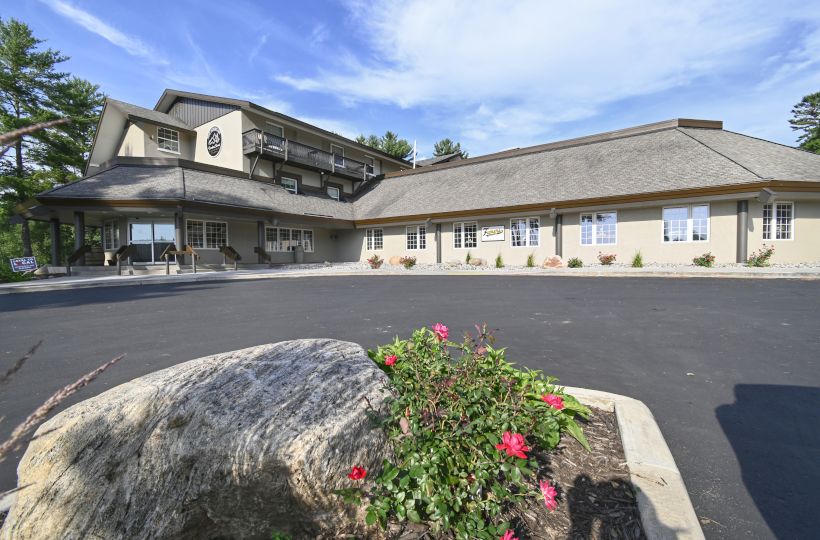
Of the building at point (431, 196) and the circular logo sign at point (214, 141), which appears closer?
the building at point (431, 196)

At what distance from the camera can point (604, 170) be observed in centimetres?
1812

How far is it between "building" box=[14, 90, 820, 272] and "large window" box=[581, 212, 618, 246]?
0.06 m

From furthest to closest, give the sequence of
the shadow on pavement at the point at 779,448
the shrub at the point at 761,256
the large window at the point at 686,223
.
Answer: the large window at the point at 686,223, the shrub at the point at 761,256, the shadow on pavement at the point at 779,448

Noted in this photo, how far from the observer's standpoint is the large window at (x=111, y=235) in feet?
61.6

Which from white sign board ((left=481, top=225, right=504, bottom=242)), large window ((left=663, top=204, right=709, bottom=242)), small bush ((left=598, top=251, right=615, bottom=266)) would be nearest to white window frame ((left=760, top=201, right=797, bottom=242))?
large window ((left=663, top=204, right=709, bottom=242))

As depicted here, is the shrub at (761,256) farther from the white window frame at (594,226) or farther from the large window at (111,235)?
the large window at (111,235)

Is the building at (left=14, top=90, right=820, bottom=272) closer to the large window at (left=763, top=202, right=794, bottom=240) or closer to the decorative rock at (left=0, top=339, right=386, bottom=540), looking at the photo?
the large window at (left=763, top=202, right=794, bottom=240)

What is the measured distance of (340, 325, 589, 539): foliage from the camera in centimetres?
160

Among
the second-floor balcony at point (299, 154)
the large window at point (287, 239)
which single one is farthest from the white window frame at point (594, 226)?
the second-floor balcony at point (299, 154)

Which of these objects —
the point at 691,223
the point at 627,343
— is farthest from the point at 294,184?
the point at 627,343

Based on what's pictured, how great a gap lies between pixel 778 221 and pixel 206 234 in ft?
88.5

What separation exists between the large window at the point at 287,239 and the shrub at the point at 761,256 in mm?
23199

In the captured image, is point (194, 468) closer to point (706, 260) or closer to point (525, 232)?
point (706, 260)

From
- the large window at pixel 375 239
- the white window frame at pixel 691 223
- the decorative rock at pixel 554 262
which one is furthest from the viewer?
the large window at pixel 375 239
